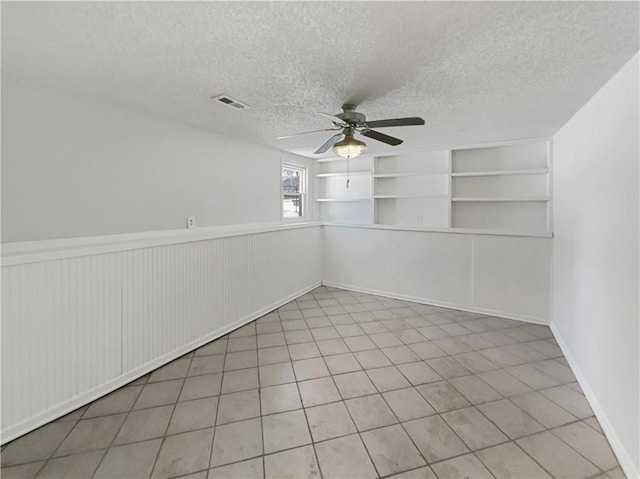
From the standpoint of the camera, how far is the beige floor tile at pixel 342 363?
8.44ft

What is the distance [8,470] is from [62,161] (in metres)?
1.93

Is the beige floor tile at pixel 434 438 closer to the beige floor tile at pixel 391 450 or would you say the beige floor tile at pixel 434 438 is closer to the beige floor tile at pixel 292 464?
the beige floor tile at pixel 391 450

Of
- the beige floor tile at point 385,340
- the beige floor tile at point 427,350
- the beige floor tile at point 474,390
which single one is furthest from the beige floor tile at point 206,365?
the beige floor tile at point 474,390

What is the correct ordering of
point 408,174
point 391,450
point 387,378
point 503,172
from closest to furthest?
point 391,450, point 387,378, point 503,172, point 408,174

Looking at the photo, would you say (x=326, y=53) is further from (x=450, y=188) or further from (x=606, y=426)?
(x=450, y=188)

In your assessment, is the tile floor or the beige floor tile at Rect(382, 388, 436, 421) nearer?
the tile floor

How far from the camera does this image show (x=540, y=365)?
8.66 ft

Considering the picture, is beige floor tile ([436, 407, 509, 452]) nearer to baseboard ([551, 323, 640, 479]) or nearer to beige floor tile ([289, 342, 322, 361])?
baseboard ([551, 323, 640, 479])

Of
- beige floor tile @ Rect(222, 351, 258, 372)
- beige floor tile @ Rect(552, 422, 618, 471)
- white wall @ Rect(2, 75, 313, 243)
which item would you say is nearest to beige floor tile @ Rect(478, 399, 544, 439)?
beige floor tile @ Rect(552, 422, 618, 471)

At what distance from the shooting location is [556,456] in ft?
5.49

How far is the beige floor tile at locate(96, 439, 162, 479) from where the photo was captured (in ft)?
5.11

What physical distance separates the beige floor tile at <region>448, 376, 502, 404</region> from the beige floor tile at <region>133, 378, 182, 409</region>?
2183 millimetres

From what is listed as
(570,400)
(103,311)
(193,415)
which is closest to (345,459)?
(193,415)

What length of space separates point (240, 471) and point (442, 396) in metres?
1.50
